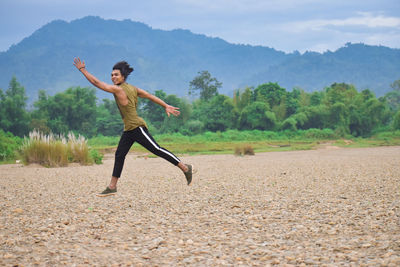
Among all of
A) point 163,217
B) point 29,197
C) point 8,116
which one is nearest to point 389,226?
point 163,217

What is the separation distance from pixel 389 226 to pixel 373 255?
46.1 inches

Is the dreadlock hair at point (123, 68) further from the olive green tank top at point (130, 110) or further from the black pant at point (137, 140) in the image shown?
the black pant at point (137, 140)


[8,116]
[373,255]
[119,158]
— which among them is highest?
[8,116]

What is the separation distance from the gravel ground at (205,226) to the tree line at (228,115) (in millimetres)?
40689

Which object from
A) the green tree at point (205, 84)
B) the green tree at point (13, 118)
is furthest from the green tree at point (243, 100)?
the green tree at point (13, 118)

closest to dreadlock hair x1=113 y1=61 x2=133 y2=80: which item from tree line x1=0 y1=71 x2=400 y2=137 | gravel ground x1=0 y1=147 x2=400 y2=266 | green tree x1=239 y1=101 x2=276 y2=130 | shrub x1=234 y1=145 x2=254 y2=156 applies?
gravel ground x1=0 y1=147 x2=400 y2=266

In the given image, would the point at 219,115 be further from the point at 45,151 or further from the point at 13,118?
the point at 45,151

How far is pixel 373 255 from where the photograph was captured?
382 centimetres

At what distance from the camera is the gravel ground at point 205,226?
154 inches

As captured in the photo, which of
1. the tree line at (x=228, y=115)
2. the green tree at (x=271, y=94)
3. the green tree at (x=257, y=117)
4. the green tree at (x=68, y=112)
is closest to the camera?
the tree line at (x=228, y=115)

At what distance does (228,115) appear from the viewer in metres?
50.6

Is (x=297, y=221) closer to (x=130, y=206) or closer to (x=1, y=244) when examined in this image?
(x=130, y=206)

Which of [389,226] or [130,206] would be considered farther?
[130,206]

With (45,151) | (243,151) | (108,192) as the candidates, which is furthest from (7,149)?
(108,192)
